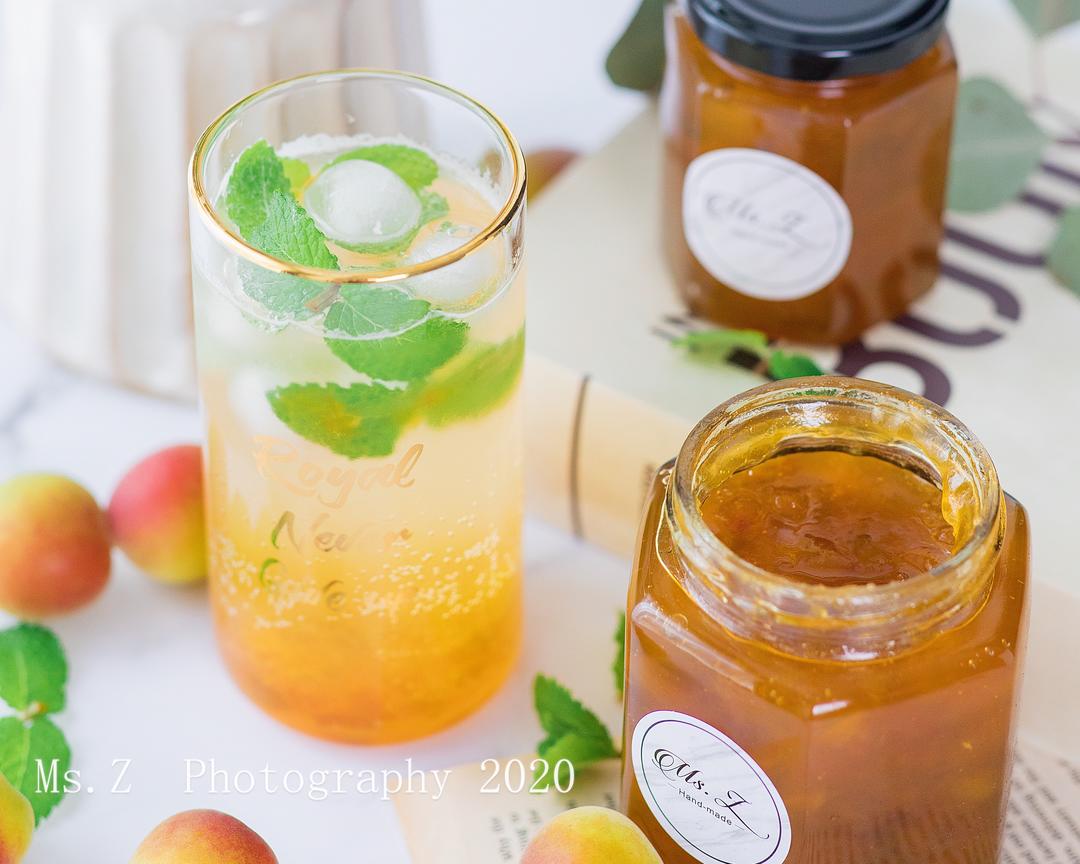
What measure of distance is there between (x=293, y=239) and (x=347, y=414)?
0.08m

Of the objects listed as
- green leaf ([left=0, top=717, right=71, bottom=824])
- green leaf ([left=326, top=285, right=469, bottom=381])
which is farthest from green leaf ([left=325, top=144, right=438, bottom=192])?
green leaf ([left=0, top=717, right=71, bottom=824])

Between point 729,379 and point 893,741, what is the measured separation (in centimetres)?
28

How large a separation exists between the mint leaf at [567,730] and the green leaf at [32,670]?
Result: 9.9 inches

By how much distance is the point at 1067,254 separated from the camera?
89 cm

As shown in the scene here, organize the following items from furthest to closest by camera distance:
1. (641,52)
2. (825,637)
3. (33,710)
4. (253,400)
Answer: (641,52) < (33,710) < (253,400) < (825,637)

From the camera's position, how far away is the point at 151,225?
901 millimetres

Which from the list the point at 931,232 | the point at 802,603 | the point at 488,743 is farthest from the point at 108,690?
the point at 931,232

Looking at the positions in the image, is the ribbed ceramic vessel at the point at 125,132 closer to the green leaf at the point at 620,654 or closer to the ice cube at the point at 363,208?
the ice cube at the point at 363,208

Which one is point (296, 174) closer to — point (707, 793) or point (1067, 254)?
point (707, 793)

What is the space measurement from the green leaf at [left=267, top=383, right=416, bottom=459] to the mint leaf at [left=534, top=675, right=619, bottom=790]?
0.17 m

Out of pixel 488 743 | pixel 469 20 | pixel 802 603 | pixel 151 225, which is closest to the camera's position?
pixel 802 603

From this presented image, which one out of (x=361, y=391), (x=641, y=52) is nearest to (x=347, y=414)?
(x=361, y=391)

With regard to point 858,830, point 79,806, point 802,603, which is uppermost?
point 802,603

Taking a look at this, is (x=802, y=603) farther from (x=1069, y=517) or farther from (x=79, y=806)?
(x=79, y=806)
